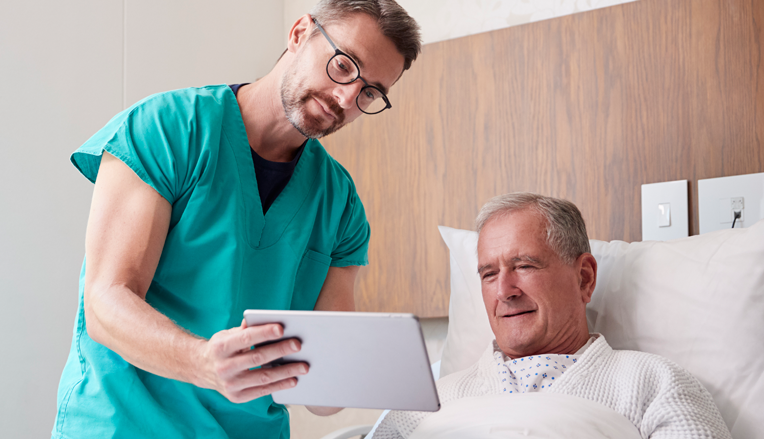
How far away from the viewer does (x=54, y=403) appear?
5.77ft

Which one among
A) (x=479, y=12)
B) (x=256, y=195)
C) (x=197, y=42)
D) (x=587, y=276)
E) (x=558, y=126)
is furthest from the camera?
(x=197, y=42)

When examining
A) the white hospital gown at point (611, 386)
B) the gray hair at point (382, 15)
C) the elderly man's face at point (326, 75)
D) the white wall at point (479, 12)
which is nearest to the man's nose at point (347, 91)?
the elderly man's face at point (326, 75)

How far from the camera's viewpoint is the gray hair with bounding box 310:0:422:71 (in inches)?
48.2

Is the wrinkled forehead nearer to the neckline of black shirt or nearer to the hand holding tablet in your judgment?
the neckline of black shirt

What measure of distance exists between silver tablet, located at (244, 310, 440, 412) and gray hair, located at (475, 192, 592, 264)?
0.71m

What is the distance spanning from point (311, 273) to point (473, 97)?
3.18 feet

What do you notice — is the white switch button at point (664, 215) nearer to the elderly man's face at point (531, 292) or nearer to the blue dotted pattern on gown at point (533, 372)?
the elderly man's face at point (531, 292)

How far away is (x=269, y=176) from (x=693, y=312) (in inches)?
40.6

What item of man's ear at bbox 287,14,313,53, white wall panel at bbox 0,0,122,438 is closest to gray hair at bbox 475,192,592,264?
man's ear at bbox 287,14,313,53

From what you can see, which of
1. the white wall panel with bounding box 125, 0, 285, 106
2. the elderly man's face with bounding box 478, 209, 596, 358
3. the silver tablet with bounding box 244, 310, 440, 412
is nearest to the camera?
the silver tablet with bounding box 244, 310, 440, 412

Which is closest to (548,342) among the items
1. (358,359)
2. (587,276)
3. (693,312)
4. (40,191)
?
(587,276)

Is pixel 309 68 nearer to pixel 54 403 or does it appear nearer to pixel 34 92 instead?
pixel 34 92

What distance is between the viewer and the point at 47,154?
1.78m

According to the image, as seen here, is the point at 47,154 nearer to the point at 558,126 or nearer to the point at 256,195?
the point at 256,195
